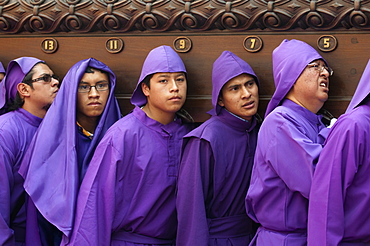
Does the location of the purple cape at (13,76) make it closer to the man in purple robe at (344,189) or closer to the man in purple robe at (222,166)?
the man in purple robe at (222,166)

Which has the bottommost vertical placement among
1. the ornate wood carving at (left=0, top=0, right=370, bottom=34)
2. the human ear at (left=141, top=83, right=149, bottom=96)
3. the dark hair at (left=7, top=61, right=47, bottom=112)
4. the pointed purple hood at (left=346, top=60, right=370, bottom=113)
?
the dark hair at (left=7, top=61, right=47, bottom=112)

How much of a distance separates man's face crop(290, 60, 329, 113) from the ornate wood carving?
429 millimetres

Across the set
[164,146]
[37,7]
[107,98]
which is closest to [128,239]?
[164,146]

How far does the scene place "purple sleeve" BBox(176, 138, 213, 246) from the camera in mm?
3609

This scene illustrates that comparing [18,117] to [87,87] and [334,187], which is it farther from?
[334,187]

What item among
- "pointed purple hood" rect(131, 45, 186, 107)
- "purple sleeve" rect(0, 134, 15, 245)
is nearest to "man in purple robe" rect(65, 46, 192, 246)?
"pointed purple hood" rect(131, 45, 186, 107)

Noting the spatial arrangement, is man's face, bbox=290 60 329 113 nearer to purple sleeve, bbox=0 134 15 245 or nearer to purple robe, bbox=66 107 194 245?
purple robe, bbox=66 107 194 245

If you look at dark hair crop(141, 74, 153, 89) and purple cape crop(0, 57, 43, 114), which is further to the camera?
purple cape crop(0, 57, 43, 114)

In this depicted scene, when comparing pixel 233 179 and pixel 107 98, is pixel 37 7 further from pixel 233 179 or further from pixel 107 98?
pixel 233 179

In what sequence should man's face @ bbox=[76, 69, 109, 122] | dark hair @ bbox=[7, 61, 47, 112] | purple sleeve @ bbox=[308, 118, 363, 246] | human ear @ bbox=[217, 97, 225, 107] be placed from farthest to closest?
dark hair @ bbox=[7, 61, 47, 112] < man's face @ bbox=[76, 69, 109, 122] < human ear @ bbox=[217, 97, 225, 107] < purple sleeve @ bbox=[308, 118, 363, 246]

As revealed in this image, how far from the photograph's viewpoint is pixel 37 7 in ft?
14.3

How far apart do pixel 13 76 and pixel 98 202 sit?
1201 mm

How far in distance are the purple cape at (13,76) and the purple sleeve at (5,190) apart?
429 millimetres

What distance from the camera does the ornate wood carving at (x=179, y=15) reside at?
387cm
